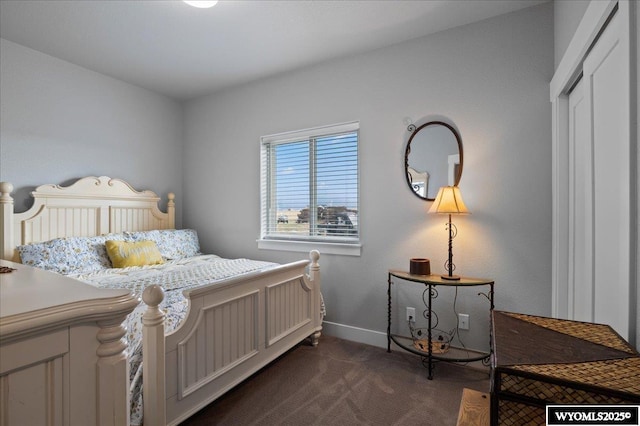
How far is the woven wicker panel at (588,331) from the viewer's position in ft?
2.86

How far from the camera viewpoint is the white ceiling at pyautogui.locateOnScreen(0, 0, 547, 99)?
2.18 meters

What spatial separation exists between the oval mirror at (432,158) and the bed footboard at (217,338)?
1.20 metres

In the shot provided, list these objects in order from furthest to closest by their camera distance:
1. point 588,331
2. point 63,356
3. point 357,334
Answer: point 357,334 < point 588,331 < point 63,356

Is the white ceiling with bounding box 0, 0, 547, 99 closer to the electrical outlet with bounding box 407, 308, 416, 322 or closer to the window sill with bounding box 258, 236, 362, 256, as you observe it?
the window sill with bounding box 258, 236, 362, 256

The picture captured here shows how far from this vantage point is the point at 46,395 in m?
0.62

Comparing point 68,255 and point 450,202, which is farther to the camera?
point 68,255

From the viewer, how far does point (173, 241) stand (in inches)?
133

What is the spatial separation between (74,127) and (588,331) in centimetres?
401

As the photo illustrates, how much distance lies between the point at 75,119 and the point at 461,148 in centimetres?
357

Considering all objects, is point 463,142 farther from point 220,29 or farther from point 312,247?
point 220,29

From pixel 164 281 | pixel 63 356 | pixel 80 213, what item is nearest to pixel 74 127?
pixel 80 213

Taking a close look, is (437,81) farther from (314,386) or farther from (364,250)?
(314,386)

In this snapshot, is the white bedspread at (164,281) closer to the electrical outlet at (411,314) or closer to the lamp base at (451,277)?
the electrical outlet at (411,314)

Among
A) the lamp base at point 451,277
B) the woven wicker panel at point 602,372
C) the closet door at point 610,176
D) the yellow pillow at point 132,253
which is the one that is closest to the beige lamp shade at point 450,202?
the lamp base at point 451,277
